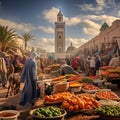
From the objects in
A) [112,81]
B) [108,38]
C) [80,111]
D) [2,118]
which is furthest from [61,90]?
[108,38]

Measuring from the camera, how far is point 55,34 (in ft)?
267

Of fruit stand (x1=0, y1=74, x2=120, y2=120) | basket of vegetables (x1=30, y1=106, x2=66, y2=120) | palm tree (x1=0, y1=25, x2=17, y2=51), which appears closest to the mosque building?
palm tree (x1=0, y1=25, x2=17, y2=51)

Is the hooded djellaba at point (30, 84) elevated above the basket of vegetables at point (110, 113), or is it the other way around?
the hooded djellaba at point (30, 84)

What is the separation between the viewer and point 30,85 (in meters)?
9.09

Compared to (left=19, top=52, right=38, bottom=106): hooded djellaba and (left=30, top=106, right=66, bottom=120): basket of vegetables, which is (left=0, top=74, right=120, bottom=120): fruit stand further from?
(left=19, top=52, right=38, bottom=106): hooded djellaba

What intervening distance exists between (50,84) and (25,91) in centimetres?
194

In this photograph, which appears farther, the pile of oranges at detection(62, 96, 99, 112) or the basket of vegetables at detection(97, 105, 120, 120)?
the pile of oranges at detection(62, 96, 99, 112)

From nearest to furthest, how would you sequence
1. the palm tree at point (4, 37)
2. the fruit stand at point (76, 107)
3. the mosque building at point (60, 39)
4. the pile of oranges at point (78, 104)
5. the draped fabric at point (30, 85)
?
the fruit stand at point (76, 107) → the pile of oranges at point (78, 104) → the draped fabric at point (30, 85) → the palm tree at point (4, 37) → the mosque building at point (60, 39)

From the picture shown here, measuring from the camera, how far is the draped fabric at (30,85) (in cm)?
908

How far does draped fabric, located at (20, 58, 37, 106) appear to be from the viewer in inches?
357

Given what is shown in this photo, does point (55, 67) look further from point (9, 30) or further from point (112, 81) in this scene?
point (112, 81)

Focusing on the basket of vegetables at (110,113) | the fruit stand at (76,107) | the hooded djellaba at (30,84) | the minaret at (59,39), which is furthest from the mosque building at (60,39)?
the basket of vegetables at (110,113)

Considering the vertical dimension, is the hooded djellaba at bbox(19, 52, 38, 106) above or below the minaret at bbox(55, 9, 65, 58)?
below

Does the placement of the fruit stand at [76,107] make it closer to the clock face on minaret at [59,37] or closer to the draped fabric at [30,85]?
the draped fabric at [30,85]
